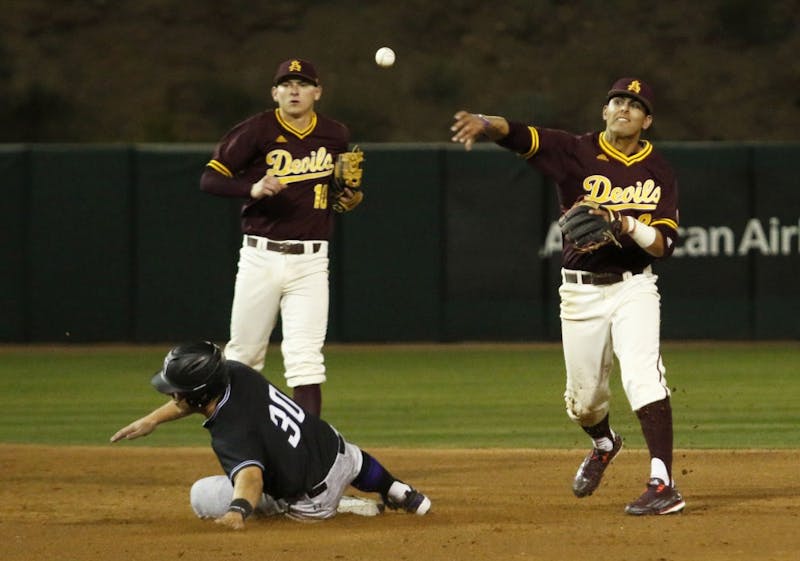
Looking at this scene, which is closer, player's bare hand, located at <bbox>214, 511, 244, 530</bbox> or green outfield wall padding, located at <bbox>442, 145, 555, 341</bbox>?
player's bare hand, located at <bbox>214, 511, 244, 530</bbox>

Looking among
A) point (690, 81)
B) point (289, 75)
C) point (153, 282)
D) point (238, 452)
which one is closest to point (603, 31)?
point (690, 81)

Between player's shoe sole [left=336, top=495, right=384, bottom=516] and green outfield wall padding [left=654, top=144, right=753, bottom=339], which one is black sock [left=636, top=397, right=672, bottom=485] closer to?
player's shoe sole [left=336, top=495, right=384, bottom=516]

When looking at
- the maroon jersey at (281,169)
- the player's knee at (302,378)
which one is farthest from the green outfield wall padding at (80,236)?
the player's knee at (302,378)

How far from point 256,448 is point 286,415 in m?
0.23

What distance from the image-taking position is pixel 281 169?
7.15 m

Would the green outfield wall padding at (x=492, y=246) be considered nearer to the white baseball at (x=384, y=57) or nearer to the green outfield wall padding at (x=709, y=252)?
the green outfield wall padding at (x=709, y=252)

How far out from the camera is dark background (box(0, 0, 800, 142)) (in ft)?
87.9

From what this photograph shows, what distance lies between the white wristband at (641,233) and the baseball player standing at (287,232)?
1.85 meters

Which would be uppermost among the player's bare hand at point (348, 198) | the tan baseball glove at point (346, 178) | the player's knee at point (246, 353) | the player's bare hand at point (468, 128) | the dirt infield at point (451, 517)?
the player's bare hand at point (468, 128)

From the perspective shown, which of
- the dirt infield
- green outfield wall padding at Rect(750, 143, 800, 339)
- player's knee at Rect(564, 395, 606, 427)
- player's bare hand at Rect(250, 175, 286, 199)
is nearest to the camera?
the dirt infield

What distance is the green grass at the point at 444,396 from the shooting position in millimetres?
9203

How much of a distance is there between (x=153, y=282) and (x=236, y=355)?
7949 mm

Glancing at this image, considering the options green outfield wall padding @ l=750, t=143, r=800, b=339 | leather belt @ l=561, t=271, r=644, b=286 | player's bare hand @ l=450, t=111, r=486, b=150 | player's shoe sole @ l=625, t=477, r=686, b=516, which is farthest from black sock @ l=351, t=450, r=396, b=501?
green outfield wall padding @ l=750, t=143, r=800, b=339

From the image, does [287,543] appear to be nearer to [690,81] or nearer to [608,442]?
[608,442]
